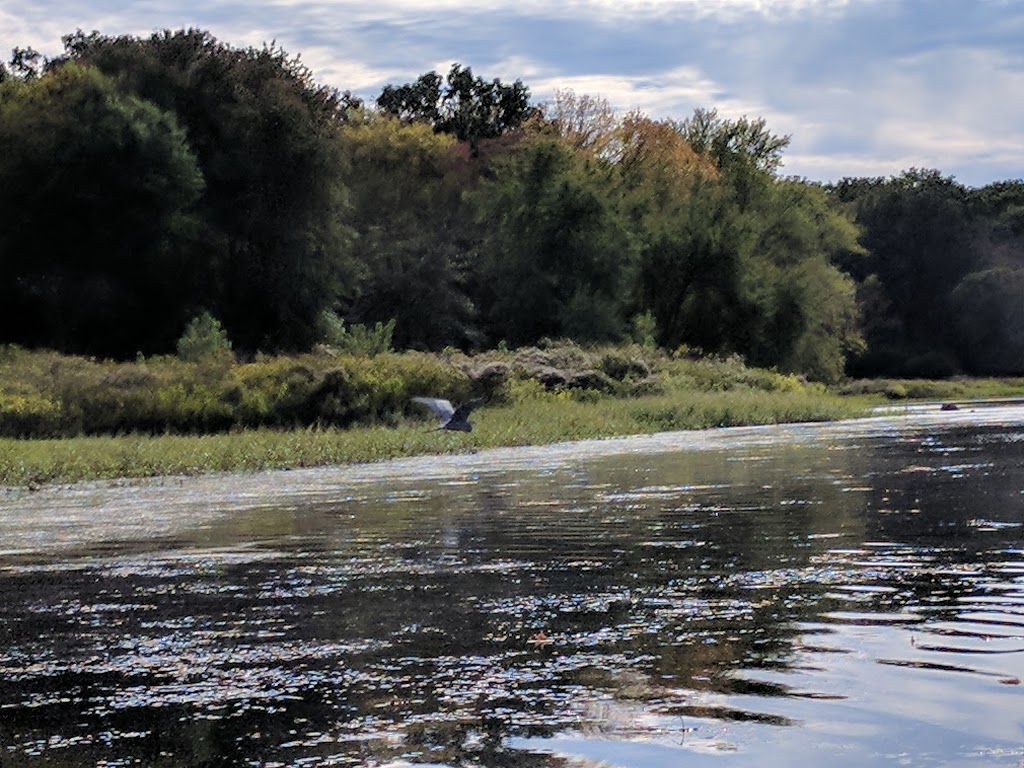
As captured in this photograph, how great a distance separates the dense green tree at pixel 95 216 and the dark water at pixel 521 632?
35975mm

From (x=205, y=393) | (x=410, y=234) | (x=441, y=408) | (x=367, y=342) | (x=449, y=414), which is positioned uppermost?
(x=410, y=234)

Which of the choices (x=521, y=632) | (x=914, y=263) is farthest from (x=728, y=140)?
(x=521, y=632)

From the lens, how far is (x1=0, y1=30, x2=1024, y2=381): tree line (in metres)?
56.4

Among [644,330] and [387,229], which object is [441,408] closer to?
[644,330]

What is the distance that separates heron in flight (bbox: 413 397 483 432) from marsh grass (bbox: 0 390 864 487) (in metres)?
0.22

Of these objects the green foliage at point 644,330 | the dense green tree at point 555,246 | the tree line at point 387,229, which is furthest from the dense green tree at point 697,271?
the dense green tree at point 555,246

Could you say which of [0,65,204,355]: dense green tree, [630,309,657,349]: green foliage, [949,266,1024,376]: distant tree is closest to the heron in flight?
[0,65,204,355]: dense green tree

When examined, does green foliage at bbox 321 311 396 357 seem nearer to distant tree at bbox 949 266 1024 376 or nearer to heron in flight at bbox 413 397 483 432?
heron in flight at bbox 413 397 483 432

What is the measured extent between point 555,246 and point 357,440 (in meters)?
36.9

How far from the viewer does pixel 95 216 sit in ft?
184

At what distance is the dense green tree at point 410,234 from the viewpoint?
239 ft

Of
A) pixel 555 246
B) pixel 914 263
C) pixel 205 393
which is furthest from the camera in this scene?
pixel 914 263

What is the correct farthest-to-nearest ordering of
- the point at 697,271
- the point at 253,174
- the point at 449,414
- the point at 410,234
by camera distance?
the point at 410,234, the point at 697,271, the point at 253,174, the point at 449,414

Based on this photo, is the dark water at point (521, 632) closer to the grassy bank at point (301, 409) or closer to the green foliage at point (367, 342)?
the grassy bank at point (301, 409)
